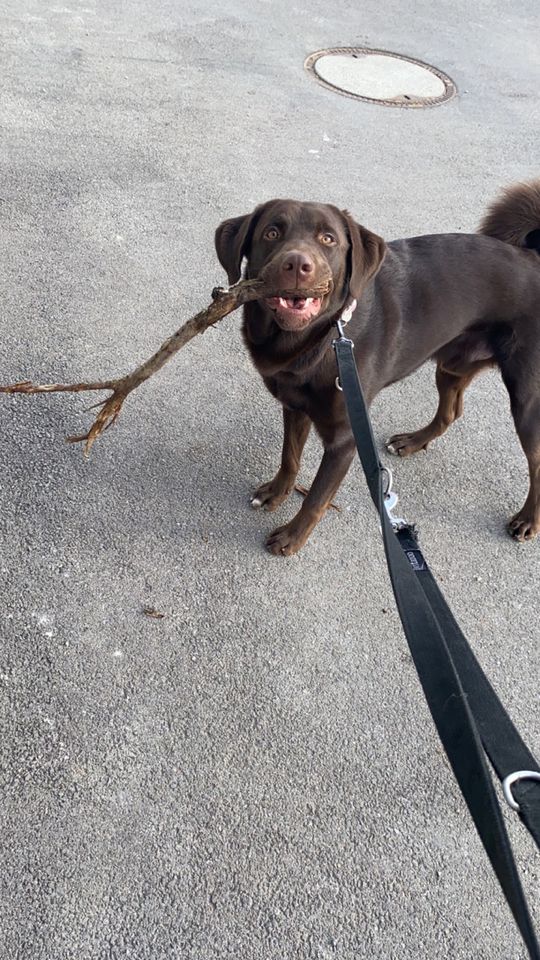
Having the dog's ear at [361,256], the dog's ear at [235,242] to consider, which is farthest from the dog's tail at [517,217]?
the dog's ear at [235,242]

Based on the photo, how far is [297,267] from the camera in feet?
6.52

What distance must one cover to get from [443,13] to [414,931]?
8553 mm

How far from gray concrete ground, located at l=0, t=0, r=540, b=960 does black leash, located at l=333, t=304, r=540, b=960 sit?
914 mm

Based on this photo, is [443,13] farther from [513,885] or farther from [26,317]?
[513,885]

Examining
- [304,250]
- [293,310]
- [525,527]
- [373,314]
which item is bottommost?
[525,527]

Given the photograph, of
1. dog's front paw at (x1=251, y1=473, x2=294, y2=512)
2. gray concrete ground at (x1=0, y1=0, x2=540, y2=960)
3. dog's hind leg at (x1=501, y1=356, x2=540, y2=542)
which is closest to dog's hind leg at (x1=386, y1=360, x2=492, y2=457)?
gray concrete ground at (x1=0, y1=0, x2=540, y2=960)

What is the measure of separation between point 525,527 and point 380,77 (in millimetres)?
4813

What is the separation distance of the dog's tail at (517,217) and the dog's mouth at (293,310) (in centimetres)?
104

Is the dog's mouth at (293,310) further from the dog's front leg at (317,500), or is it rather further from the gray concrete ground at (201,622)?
the gray concrete ground at (201,622)

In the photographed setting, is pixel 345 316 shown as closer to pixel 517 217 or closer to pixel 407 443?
pixel 517 217

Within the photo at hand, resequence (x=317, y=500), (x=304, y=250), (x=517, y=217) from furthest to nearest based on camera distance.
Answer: (x=517, y=217) → (x=317, y=500) → (x=304, y=250)

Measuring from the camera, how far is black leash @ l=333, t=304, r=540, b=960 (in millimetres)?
906

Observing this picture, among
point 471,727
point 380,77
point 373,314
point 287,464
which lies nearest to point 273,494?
point 287,464

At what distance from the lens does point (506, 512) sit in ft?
9.90
